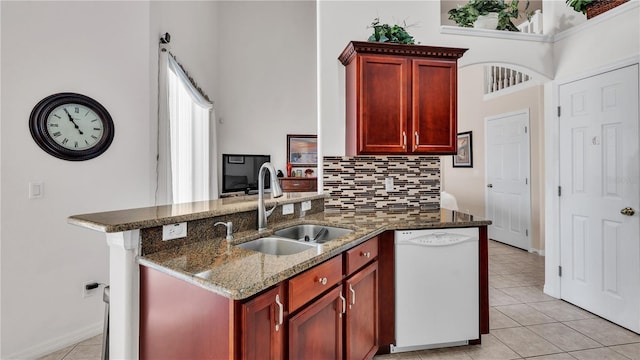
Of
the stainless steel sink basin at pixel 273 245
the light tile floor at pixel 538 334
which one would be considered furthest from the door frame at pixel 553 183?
the stainless steel sink basin at pixel 273 245

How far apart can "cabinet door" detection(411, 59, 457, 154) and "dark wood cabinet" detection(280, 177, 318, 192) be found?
148 inches

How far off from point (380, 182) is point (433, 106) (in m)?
0.76

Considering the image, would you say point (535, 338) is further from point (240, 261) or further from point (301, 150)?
point (301, 150)

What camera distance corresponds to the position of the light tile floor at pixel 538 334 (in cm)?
224

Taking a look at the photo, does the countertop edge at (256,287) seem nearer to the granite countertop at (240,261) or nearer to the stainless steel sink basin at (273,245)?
the granite countertop at (240,261)

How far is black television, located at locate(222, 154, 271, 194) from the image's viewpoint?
578cm

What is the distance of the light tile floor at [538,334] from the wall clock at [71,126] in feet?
8.64

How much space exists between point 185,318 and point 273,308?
347mm

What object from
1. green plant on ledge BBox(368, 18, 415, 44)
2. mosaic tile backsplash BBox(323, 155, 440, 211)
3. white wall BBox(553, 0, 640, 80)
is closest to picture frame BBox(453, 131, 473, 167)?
white wall BBox(553, 0, 640, 80)

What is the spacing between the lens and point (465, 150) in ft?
20.3

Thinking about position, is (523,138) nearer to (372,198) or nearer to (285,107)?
(372,198)

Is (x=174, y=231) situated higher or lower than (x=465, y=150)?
lower

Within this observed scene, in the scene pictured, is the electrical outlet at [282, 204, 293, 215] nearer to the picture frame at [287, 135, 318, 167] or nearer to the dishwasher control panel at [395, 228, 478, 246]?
the dishwasher control panel at [395, 228, 478, 246]

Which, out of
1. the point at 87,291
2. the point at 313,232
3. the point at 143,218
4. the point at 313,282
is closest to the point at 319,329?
the point at 313,282
